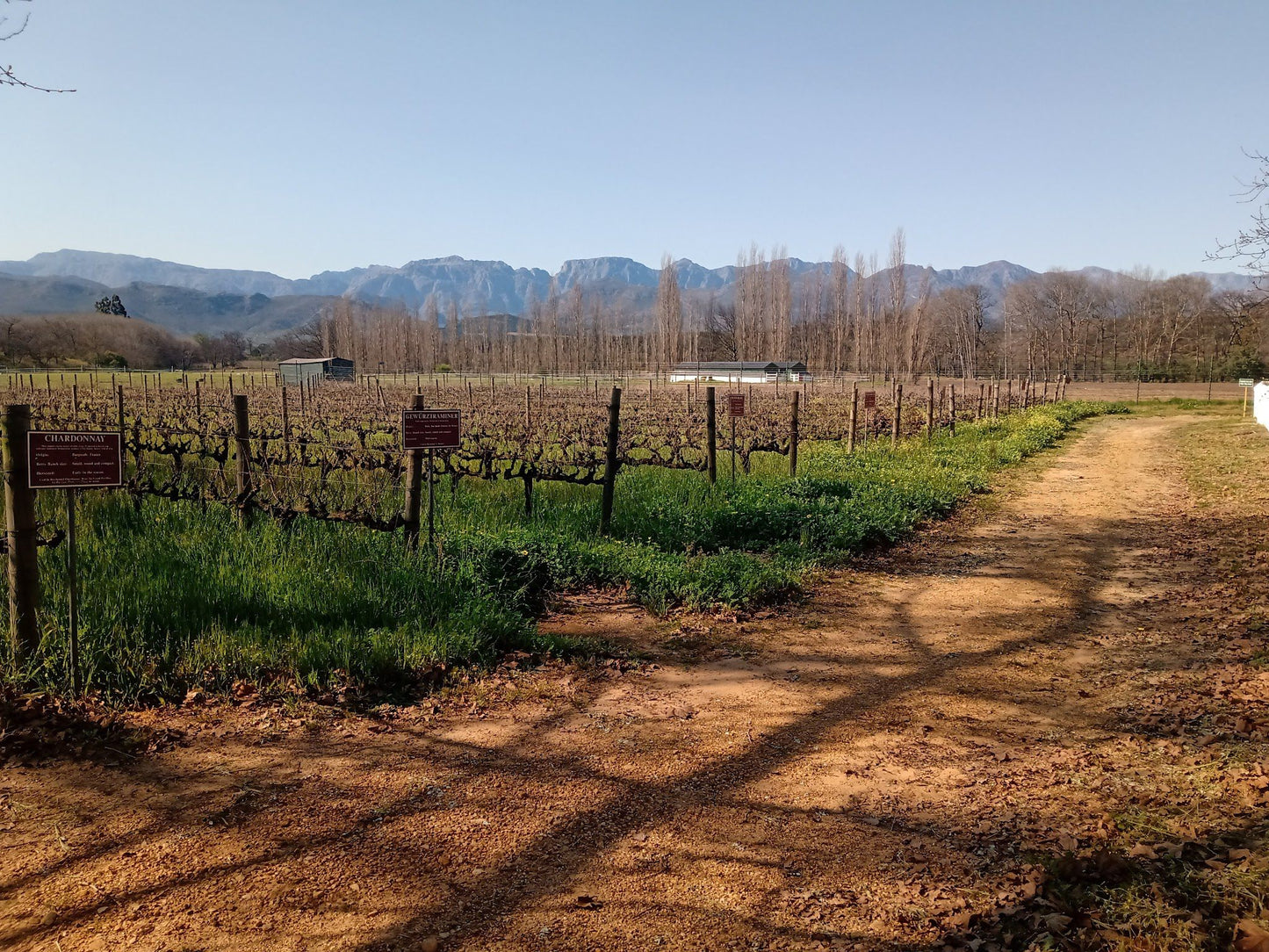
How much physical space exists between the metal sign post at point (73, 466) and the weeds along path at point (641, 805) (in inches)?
34.4

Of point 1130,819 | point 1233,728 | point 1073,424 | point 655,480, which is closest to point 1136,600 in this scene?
point 1233,728

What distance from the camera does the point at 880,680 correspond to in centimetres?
555

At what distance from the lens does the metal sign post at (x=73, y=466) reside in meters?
4.55

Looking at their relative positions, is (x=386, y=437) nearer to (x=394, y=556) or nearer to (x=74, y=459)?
(x=394, y=556)

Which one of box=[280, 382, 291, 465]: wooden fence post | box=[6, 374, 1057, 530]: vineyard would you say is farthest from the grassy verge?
box=[280, 382, 291, 465]: wooden fence post

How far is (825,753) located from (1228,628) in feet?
13.5

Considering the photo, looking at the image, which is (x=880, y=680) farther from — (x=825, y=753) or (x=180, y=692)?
(x=180, y=692)

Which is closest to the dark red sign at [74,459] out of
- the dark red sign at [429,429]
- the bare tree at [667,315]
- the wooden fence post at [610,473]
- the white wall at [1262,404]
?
the dark red sign at [429,429]

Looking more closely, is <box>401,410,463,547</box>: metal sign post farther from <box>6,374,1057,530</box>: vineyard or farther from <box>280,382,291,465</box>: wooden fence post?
<box>280,382,291,465</box>: wooden fence post

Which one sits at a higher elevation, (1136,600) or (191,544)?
(191,544)

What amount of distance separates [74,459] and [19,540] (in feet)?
2.33

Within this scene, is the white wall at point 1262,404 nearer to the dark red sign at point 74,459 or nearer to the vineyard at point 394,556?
the vineyard at point 394,556

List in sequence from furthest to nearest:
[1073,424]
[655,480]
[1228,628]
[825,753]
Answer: [1073,424] → [655,480] → [1228,628] → [825,753]

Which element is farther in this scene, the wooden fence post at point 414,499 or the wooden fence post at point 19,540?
the wooden fence post at point 414,499
